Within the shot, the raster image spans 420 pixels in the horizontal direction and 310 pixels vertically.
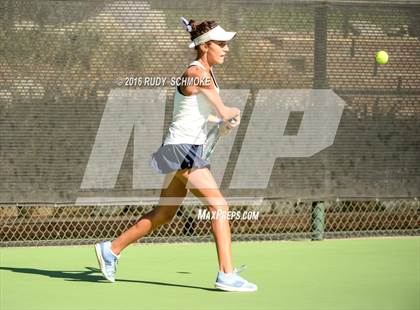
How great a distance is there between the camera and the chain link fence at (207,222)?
10188mm

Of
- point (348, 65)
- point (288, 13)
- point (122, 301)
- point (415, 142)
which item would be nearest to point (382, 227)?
point (415, 142)

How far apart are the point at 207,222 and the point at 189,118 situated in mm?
3338

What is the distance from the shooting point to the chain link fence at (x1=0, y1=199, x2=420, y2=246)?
10.2 meters

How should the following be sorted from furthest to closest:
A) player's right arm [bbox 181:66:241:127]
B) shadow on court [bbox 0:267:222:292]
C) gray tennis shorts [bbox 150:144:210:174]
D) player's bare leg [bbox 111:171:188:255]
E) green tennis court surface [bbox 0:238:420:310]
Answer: shadow on court [bbox 0:267:222:292] < player's bare leg [bbox 111:171:188:255] < gray tennis shorts [bbox 150:144:210:174] < player's right arm [bbox 181:66:241:127] < green tennis court surface [bbox 0:238:420:310]

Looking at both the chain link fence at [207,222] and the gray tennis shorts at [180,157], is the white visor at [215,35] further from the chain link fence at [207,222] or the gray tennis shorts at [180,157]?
the chain link fence at [207,222]

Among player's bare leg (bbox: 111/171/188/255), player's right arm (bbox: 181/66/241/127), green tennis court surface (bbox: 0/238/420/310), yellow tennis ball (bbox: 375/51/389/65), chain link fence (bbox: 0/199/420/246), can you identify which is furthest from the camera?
yellow tennis ball (bbox: 375/51/389/65)

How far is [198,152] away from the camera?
24.5ft

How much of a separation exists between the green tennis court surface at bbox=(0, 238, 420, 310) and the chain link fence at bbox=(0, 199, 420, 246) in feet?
0.70

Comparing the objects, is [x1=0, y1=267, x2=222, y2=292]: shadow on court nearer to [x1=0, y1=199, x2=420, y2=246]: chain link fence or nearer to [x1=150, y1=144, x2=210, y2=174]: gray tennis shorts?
[x1=150, y1=144, x2=210, y2=174]: gray tennis shorts

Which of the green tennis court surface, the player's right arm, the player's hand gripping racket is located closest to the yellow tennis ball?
the green tennis court surface

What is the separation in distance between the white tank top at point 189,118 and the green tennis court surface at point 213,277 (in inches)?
41.3

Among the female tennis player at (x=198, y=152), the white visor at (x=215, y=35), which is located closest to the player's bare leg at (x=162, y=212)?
the female tennis player at (x=198, y=152)

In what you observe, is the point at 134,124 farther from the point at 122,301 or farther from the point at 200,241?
the point at 122,301

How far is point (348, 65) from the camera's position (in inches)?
412
